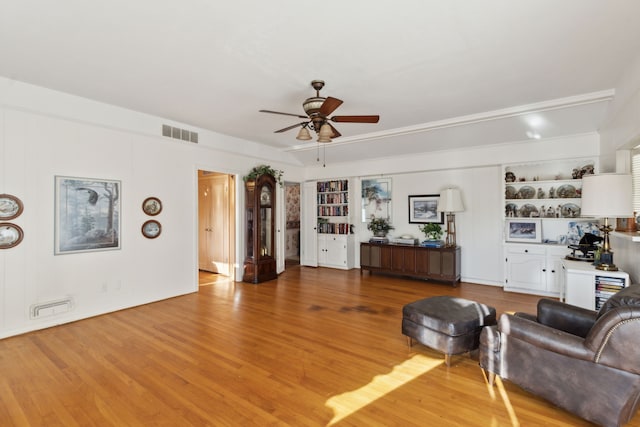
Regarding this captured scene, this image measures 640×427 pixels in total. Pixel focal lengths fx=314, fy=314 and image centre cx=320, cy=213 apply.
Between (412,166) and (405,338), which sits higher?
(412,166)

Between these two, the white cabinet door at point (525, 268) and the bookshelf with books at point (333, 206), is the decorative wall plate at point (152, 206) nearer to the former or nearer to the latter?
the bookshelf with books at point (333, 206)

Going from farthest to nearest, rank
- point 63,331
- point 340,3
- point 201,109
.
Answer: point 201,109
point 63,331
point 340,3

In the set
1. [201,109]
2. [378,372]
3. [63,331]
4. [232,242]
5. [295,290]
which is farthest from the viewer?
[232,242]

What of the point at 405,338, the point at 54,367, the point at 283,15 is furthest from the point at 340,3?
the point at 54,367

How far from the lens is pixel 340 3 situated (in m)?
2.13

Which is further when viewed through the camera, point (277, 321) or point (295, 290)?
point (295, 290)

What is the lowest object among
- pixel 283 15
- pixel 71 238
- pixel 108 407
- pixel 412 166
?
pixel 108 407

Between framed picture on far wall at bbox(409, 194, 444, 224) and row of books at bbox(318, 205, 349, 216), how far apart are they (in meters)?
1.52

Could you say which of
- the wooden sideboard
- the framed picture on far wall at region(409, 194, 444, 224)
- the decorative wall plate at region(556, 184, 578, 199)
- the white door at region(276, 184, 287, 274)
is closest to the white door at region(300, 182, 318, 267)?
the white door at region(276, 184, 287, 274)

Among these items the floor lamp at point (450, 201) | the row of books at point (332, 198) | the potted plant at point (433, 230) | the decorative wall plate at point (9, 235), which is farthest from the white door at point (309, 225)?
the decorative wall plate at point (9, 235)

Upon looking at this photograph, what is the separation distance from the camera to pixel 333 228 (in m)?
7.45

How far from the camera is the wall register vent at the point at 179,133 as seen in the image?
4.80 m

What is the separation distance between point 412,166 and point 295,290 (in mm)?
3384

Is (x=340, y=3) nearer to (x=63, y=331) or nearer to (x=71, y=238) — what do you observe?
(x=71, y=238)
